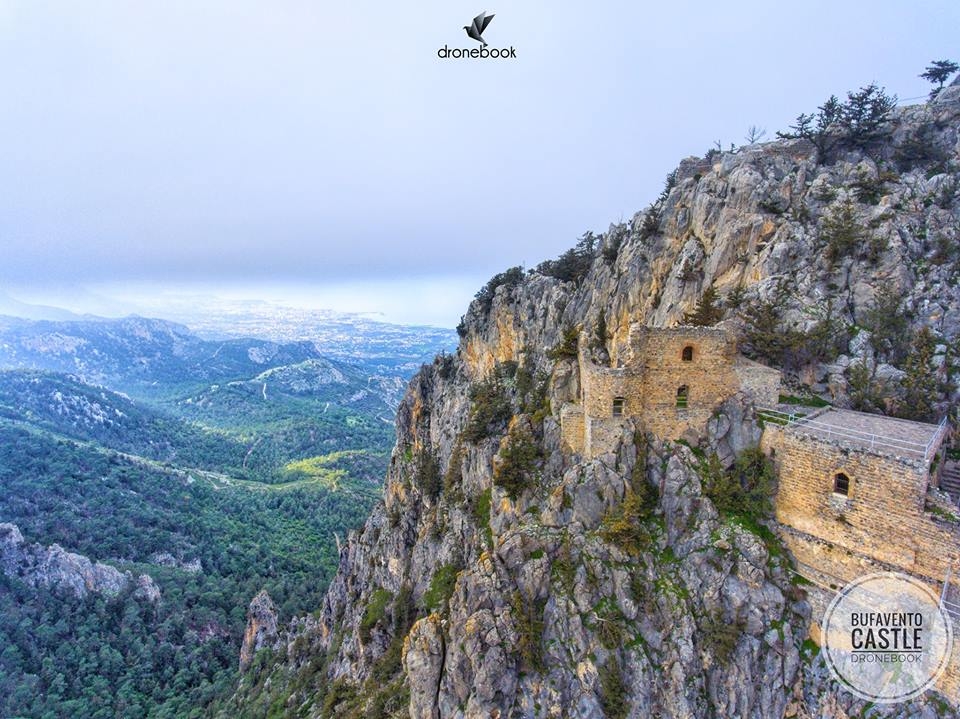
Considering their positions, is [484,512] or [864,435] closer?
[864,435]

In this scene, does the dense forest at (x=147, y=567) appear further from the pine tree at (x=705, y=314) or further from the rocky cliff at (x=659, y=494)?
the pine tree at (x=705, y=314)

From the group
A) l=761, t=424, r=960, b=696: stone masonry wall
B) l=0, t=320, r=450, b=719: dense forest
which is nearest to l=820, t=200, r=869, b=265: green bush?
l=761, t=424, r=960, b=696: stone masonry wall

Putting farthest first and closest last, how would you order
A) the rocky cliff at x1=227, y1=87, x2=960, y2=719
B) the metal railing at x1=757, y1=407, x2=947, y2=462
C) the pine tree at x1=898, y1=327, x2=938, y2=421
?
the pine tree at x1=898, y1=327, x2=938, y2=421
the rocky cliff at x1=227, y1=87, x2=960, y2=719
the metal railing at x1=757, y1=407, x2=947, y2=462

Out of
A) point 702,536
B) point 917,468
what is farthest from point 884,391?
point 702,536

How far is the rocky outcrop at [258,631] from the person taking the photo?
6978 centimetres

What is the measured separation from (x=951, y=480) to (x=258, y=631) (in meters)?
Result: 79.7

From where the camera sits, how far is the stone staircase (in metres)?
20.5

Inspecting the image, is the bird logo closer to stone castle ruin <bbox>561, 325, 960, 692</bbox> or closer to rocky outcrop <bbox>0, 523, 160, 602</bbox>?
stone castle ruin <bbox>561, 325, 960, 692</bbox>

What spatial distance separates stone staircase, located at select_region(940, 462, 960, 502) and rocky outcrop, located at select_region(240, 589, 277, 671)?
7750 cm

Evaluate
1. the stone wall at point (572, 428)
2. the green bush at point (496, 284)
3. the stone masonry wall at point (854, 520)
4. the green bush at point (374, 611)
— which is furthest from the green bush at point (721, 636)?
the green bush at point (496, 284)

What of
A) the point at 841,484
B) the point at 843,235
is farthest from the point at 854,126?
the point at 841,484

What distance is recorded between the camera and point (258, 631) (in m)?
70.6

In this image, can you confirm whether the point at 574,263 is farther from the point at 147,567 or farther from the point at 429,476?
the point at 147,567

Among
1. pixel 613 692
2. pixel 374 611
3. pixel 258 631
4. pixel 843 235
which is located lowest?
pixel 258 631
